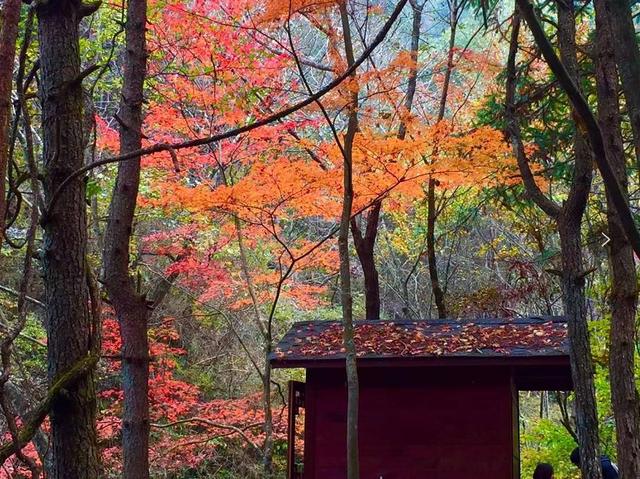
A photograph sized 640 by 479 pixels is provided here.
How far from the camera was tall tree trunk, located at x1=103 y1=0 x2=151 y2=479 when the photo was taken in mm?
4535

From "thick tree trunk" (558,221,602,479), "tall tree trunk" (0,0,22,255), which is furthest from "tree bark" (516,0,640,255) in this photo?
"thick tree trunk" (558,221,602,479)

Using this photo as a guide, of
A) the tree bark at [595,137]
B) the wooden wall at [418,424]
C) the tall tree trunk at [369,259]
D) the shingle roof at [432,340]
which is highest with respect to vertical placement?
the tall tree trunk at [369,259]

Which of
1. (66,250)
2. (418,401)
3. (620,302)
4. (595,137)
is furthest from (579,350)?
(595,137)

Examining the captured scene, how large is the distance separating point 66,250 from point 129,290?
250 centimetres

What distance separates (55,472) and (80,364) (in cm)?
36

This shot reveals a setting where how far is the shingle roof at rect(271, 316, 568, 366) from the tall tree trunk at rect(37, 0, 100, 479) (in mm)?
4913

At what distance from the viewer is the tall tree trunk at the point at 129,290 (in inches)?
179

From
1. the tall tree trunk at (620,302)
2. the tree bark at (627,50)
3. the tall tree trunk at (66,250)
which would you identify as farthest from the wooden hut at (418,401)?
the tree bark at (627,50)

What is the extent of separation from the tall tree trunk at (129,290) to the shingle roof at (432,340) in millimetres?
2514

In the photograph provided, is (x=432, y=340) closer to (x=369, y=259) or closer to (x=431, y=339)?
(x=431, y=339)

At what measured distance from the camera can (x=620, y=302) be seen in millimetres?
4762

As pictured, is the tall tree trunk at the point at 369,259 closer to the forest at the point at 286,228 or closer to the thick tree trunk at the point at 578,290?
the forest at the point at 286,228

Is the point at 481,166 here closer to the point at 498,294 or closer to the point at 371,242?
the point at 371,242

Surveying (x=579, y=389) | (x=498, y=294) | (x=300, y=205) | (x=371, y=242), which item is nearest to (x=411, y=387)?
(x=579, y=389)
